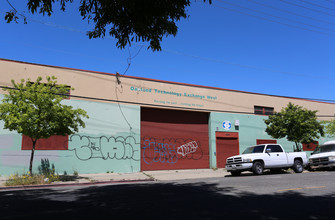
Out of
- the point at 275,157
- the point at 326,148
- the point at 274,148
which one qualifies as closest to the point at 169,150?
the point at 274,148

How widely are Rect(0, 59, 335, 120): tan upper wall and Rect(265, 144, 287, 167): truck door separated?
7.32 metres

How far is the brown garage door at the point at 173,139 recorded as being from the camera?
65.4 ft

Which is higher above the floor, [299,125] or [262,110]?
[262,110]

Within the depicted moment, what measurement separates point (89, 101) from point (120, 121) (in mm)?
2530

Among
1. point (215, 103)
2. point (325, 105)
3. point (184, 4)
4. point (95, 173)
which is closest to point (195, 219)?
point (184, 4)

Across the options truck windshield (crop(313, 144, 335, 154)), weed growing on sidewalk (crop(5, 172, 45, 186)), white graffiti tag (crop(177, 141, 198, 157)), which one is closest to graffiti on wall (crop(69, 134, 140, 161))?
white graffiti tag (crop(177, 141, 198, 157))

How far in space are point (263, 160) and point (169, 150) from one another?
25.2 feet

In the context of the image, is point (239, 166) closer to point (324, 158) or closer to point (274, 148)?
point (274, 148)

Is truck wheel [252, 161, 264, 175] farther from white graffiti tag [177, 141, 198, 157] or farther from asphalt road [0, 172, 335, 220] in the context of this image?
white graffiti tag [177, 141, 198, 157]

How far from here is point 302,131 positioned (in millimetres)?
20234

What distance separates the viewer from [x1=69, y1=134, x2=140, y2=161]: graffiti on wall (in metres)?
17.0

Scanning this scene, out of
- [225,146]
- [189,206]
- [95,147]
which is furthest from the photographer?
[225,146]

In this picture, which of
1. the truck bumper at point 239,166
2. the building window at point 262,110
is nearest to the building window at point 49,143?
the truck bumper at point 239,166

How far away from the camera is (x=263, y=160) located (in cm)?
1507
